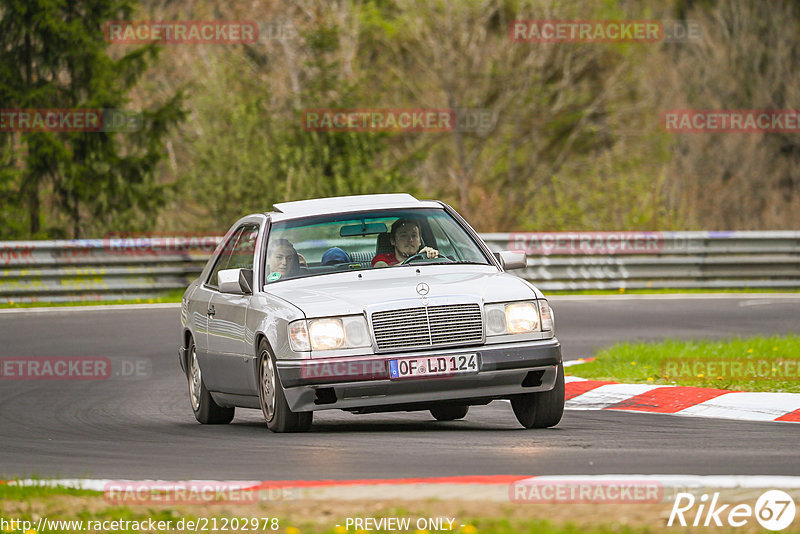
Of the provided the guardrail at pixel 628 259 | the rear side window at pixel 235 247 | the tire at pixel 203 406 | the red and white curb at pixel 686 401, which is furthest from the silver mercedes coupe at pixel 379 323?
the guardrail at pixel 628 259

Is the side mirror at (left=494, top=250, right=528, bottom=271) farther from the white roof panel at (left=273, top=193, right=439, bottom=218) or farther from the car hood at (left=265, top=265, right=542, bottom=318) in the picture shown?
the white roof panel at (left=273, top=193, right=439, bottom=218)

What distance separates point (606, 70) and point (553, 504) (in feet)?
118

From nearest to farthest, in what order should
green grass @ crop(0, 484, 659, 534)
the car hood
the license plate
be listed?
green grass @ crop(0, 484, 659, 534)
the license plate
the car hood

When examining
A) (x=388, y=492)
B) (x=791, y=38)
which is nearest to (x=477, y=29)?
(x=791, y=38)

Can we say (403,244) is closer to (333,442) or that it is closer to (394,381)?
(394,381)

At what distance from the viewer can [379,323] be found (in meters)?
8.95

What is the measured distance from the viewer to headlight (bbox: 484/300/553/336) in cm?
911

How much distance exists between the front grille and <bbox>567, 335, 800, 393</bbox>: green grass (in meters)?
3.37

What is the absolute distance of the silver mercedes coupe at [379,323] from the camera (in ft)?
29.3

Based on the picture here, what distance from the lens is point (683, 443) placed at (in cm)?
843

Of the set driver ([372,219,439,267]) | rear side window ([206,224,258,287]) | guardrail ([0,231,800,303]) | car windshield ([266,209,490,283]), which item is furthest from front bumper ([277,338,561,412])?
guardrail ([0,231,800,303])

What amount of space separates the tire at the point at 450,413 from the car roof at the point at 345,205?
1.51 m

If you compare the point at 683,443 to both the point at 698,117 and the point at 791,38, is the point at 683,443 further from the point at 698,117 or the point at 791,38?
the point at 791,38

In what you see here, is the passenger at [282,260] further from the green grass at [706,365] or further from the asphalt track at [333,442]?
the green grass at [706,365]
